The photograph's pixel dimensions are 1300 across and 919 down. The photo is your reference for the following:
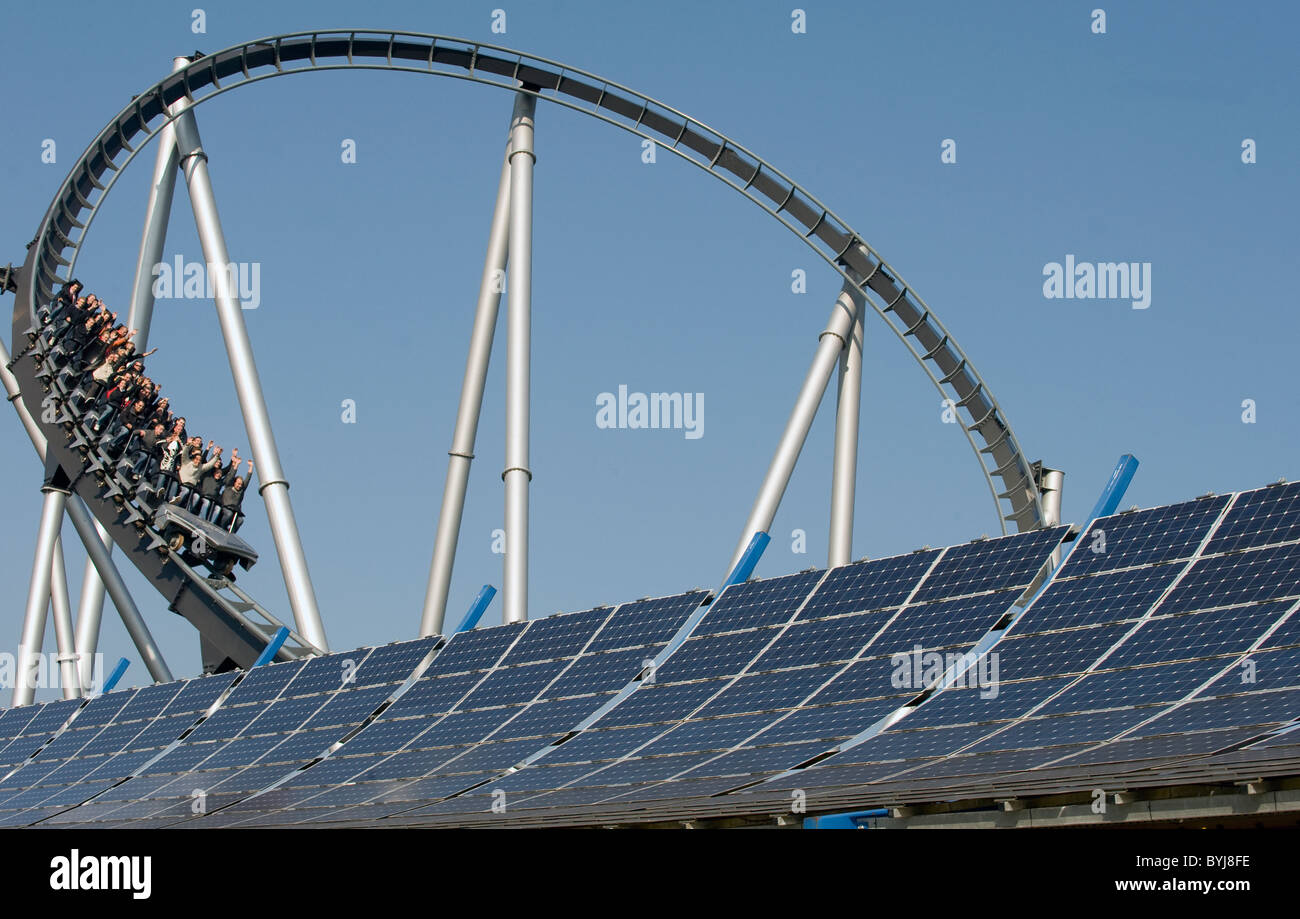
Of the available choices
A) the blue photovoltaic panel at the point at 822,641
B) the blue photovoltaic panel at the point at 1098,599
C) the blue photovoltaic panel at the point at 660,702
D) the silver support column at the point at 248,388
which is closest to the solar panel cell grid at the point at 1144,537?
the blue photovoltaic panel at the point at 1098,599

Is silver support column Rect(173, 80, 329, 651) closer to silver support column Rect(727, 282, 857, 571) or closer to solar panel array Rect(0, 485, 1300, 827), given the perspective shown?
solar panel array Rect(0, 485, 1300, 827)

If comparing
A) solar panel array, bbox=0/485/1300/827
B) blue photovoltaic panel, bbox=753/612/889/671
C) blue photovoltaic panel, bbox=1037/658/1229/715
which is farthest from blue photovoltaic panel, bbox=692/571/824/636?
blue photovoltaic panel, bbox=1037/658/1229/715

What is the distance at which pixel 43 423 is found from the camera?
42.8 metres

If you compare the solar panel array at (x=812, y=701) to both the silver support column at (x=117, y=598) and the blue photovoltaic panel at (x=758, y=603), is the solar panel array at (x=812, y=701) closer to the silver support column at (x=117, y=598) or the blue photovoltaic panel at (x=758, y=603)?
the blue photovoltaic panel at (x=758, y=603)

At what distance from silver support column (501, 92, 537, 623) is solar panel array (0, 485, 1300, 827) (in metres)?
2.43

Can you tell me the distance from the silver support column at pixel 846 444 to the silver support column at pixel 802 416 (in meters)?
0.39

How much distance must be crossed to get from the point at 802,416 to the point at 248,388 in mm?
14596

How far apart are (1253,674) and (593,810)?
8169mm

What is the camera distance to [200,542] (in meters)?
39.8

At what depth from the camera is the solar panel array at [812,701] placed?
18234 mm

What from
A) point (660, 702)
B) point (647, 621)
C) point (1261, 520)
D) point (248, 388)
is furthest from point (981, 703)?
point (248, 388)

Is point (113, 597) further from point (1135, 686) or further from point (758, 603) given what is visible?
point (1135, 686)

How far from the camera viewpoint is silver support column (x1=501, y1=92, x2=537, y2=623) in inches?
1297

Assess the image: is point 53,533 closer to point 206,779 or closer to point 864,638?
point 206,779
